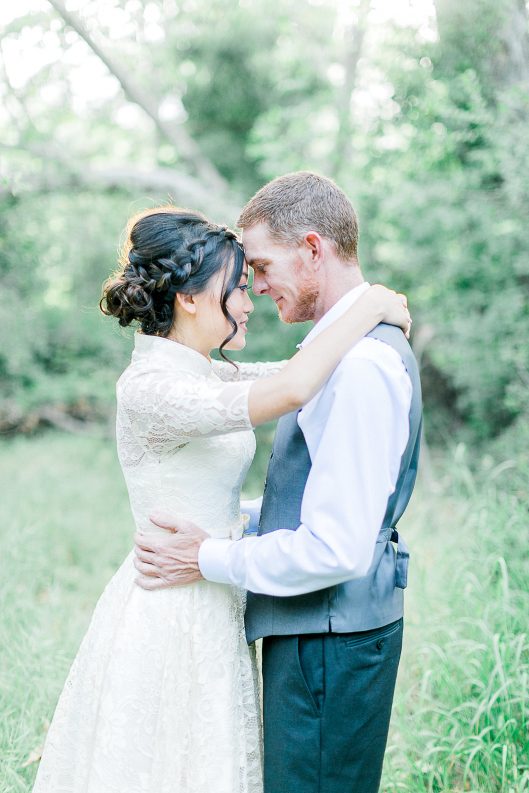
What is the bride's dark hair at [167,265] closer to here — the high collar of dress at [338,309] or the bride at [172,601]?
the bride at [172,601]

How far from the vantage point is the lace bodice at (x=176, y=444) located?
74.5 inches

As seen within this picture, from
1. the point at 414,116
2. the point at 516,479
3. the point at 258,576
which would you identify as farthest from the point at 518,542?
the point at 414,116

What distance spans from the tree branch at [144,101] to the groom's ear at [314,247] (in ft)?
13.0

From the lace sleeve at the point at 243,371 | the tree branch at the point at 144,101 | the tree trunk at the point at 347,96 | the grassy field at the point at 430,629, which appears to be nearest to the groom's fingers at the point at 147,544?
the lace sleeve at the point at 243,371

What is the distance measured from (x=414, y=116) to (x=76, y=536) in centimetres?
450

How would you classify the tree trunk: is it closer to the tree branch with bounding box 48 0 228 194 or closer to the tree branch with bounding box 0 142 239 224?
the tree branch with bounding box 0 142 239 224

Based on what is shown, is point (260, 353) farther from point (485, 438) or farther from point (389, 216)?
point (485, 438)

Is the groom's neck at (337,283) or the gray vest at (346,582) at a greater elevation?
the groom's neck at (337,283)

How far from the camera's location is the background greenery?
334 cm

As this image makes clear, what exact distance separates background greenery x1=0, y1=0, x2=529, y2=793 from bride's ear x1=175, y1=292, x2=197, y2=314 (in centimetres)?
168

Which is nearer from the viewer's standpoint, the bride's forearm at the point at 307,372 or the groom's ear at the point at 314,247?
the bride's forearm at the point at 307,372

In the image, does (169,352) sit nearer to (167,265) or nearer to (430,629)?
(167,265)

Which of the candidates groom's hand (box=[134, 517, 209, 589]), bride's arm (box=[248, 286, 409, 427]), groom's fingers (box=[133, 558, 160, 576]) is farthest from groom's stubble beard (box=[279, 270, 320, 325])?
groom's fingers (box=[133, 558, 160, 576])

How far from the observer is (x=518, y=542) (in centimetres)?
413
